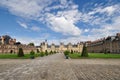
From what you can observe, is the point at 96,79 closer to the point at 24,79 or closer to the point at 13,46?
the point at 24,79

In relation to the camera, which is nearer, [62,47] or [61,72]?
[61,72]

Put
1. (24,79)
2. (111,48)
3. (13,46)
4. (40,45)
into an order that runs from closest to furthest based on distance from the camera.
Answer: (24,79)
(111,48)
(13,46)
(40,45)

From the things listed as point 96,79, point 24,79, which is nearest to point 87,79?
point 96,79

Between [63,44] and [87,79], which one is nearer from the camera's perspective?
[87,79]

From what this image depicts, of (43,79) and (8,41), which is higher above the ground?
(8,41)

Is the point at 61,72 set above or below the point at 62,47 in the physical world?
below

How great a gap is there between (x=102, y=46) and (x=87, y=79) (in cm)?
9587

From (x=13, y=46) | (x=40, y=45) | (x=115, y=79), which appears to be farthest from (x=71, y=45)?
(x=115, y=79)

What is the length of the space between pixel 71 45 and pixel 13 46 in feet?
276

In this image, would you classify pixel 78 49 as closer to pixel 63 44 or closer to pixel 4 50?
pixel 63 44

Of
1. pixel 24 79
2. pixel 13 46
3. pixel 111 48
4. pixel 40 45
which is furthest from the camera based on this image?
pixel 40 45

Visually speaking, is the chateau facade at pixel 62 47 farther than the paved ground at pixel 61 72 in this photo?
Yes

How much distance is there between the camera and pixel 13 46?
10044cm

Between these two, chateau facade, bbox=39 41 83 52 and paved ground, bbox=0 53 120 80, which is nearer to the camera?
paved ground, bbox=0 53 120 80
